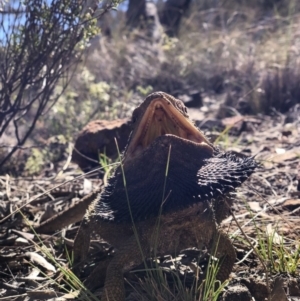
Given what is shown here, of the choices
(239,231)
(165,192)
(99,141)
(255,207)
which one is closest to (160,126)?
(165,192)

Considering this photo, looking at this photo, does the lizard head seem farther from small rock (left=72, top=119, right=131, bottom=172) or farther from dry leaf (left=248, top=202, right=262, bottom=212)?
small rock (left=72, top=119, right=131, bottom=172)

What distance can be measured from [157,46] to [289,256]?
7.05 metres

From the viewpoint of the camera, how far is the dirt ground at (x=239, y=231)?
259 cm

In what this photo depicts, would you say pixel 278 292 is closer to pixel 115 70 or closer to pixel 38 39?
pixel 38 39

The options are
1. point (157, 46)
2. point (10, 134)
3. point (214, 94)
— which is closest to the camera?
→ point (10, 134)

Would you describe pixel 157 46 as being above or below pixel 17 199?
above

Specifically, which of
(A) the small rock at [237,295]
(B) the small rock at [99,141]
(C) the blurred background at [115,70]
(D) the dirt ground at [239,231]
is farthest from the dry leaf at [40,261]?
(B) the small rock at [99,141]

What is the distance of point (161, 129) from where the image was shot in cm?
282

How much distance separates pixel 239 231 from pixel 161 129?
2.54ft

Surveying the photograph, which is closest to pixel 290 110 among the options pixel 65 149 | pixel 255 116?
pixel 255 116

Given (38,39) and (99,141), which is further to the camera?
(99,141)

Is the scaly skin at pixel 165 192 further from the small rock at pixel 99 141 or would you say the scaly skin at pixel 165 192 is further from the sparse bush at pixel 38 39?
the small rock at pixel 99 141

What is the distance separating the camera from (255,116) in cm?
622

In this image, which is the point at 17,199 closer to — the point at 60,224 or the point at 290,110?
the point at 60,224
